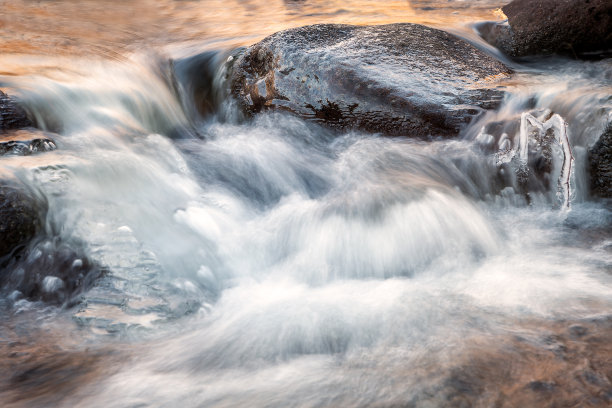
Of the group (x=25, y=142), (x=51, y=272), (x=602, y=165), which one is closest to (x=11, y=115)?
(x=25, y=142)

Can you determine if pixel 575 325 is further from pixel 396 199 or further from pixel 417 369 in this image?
pixel 396 199

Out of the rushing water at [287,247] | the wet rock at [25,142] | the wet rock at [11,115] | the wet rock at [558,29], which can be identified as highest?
the wet rock at [558,29]

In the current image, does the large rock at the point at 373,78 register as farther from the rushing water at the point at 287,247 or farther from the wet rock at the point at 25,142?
the wet rock at the point at 25,142

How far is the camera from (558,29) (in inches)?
225

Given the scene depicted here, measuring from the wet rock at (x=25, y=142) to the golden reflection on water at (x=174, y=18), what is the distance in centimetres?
227

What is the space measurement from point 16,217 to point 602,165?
158 inches

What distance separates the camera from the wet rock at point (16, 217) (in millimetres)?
3066

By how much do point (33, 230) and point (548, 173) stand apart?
3.62 metres

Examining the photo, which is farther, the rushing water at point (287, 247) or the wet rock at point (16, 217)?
the wet rock at point (16, 217)

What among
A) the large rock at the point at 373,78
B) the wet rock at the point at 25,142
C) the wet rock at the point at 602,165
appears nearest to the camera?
the wet rock at the point at 25,142

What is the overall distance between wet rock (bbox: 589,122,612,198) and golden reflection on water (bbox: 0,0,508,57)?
3603 millimetres

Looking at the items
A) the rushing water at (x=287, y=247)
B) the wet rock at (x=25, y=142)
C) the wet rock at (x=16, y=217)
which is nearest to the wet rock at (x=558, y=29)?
the rushing water at (x=287, y=247)

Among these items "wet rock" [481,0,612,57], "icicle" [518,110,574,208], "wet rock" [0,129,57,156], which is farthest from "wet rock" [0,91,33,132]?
"wet rock" [481,0,612,57]

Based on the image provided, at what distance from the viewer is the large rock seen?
14.4 ft
